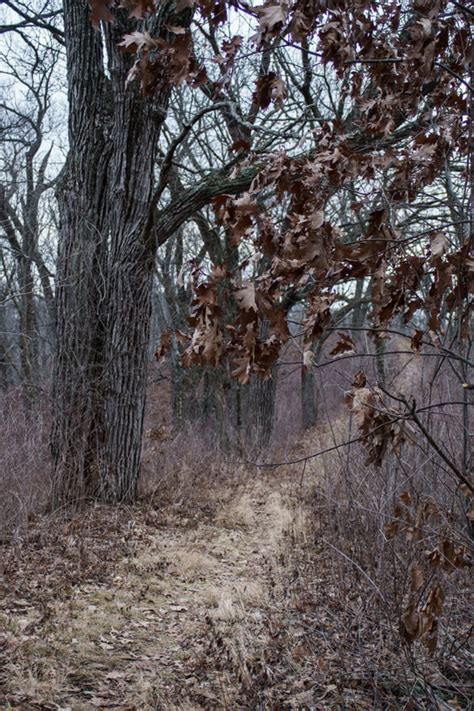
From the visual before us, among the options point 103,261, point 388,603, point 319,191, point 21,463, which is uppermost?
point 103,261

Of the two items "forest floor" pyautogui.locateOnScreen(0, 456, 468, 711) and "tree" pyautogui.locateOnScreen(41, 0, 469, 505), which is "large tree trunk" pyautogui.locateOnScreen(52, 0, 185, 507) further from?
"forest floor" pyautogui.locateOnScreen(0, 456, 468, 711)

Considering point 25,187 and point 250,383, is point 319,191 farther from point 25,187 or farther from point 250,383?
point 25,187

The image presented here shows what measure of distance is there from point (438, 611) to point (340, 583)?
2.31m

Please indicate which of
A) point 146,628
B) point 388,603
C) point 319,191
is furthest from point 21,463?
point 319,191

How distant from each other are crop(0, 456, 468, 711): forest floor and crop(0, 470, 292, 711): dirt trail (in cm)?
1

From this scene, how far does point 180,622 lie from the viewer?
4844 millimetres

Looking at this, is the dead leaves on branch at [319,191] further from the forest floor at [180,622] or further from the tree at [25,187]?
the tree at [25,187]

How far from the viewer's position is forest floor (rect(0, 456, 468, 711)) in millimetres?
3533

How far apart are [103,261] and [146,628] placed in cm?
425

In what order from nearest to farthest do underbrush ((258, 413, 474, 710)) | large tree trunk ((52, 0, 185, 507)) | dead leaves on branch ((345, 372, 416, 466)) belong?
dead leaves on branch ((345, 372, 416, 466)) < underbrush ((258, 413, 474, 710)) < large tree trunk ((52, 0, 185, 507))

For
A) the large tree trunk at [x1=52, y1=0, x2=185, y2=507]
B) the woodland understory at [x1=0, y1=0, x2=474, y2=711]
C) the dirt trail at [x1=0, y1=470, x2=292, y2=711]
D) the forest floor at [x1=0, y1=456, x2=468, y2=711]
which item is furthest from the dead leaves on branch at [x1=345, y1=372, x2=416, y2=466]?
the large tree trunk at [x1=52, y1=0, x2=185, y2=507]

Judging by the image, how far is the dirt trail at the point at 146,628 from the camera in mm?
3605

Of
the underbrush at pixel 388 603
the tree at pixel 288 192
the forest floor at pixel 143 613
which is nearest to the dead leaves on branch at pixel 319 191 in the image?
the tree at pixel 288 192

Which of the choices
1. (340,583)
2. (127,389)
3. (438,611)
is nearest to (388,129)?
(438,611)
